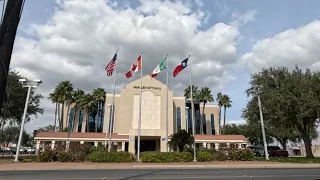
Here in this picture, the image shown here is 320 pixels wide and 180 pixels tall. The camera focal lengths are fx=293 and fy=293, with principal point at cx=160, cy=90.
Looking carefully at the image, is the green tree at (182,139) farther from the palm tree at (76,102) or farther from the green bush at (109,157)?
the palm tree at (76,102)

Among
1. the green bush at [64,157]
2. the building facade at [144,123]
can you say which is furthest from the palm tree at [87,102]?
the green bush at [64,157]

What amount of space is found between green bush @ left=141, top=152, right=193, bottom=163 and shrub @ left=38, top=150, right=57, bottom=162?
8480 millimetres

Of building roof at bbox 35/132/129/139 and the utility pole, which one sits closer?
the utility pole

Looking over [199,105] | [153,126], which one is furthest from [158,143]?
[199,105]

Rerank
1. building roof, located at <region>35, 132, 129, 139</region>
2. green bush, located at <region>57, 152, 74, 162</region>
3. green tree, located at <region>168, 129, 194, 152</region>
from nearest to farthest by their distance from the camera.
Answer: green bush, located at <region>57, 152, 74, 162</region> → green tree, located at <region>168, 129, 194, 152</region> → building roof, located at <region>35, 132, 129, 139</region>

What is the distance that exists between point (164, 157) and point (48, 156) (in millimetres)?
10950

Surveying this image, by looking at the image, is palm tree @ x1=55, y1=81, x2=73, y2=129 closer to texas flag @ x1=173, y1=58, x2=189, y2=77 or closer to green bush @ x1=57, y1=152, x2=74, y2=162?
green bush @ x1=57, y1=152, x2=74, y2=162

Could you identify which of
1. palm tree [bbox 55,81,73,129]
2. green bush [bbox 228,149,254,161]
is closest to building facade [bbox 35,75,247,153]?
palm tree [bbox 55,81,73,129]

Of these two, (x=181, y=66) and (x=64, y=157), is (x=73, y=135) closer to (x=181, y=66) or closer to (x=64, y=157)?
(x=64, y=157)

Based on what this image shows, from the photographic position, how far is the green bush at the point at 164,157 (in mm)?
27344

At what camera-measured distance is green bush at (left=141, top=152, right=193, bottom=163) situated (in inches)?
1077

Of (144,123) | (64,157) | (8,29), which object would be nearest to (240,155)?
(64,157)

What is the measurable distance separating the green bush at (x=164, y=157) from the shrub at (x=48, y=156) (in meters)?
8.48

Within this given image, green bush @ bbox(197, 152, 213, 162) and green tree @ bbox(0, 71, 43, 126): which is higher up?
green tree @ bbox(0, 71, 43, 126)
